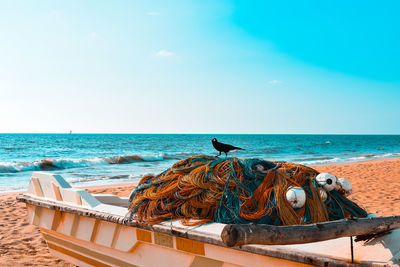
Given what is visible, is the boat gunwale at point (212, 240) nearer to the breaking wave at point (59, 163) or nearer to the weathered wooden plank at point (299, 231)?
the weathered wooden plank at point (299, 231)

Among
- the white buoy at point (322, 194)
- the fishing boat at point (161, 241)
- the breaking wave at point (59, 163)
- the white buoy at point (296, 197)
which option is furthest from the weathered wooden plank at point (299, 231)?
the breaking wave at point (59, 163)

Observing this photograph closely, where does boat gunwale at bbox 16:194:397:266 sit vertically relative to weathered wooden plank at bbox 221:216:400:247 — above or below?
below

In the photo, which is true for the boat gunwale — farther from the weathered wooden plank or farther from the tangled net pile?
the weathered wooden plank

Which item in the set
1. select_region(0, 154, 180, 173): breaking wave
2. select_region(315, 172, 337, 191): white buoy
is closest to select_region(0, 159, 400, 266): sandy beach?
select_region(315, 172, 337, 191): white buoy

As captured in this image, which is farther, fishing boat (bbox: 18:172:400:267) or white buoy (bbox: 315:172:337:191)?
white buoy (bbox: 315:172:337:191)

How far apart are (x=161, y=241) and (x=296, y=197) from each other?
1.16 m

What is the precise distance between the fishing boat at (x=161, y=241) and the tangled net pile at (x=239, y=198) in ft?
0.60

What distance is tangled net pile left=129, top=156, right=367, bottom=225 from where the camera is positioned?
2.66 meters

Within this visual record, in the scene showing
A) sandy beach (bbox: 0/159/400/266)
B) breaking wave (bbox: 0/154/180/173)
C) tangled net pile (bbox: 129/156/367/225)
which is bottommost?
breaking wave (bbox: 0/154/180/173)

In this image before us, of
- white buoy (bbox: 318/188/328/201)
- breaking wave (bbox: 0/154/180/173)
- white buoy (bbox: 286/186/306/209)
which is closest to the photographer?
white buoy (bbox: 286/186/306/209)

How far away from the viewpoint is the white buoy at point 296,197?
2598 mm

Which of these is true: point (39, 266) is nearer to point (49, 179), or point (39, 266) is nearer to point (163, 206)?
point (49, 179)

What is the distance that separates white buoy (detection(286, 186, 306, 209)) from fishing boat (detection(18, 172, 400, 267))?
483 millimetres

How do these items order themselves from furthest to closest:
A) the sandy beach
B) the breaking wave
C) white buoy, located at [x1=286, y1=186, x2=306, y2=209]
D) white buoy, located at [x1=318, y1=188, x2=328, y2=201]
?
the breaking wave, the sandy beach, white buoy, located at [x1=318, y1=188, x2=328, y2=201], white buoy, located at [x1=286, y1=186, x2=306, y2=209]
